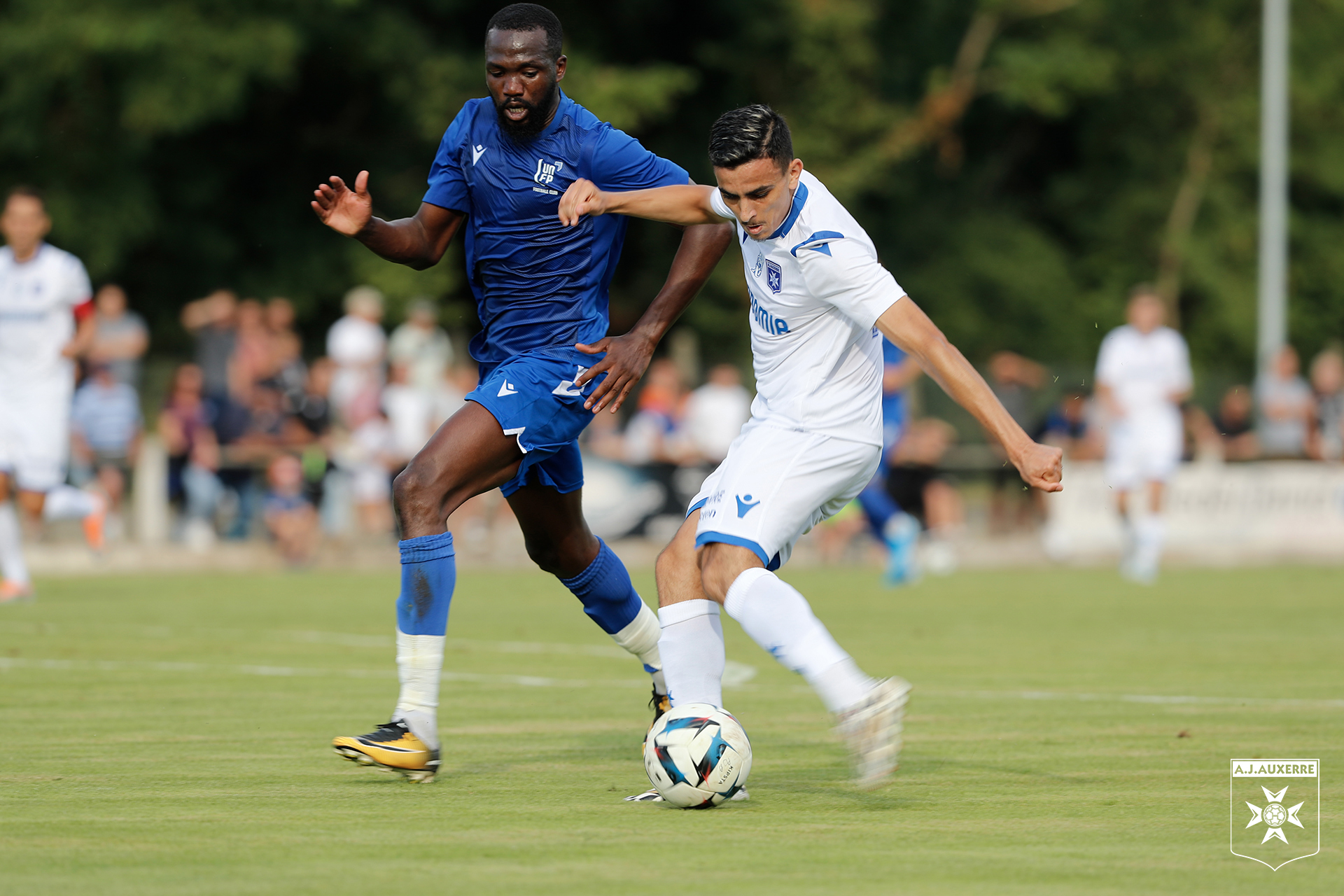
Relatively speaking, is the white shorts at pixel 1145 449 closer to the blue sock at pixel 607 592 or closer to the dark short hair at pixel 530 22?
the blue sock at pixel 607 592

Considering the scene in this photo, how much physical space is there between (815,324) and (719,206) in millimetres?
572

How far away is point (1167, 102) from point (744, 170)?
36.4 meters

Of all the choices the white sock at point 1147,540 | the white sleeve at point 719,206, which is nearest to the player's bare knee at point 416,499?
the white sleeve at point 719,206

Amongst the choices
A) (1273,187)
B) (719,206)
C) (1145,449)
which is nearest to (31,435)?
(719,206)

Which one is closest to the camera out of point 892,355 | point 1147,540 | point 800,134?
point 892,355

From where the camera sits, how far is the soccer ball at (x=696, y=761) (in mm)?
5523

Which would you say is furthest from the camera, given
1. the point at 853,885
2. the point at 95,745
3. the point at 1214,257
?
the point at 1214,257

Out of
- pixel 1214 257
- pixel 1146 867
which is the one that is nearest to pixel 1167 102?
pixel 1214 257

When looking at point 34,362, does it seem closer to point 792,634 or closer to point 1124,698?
point 1124,698

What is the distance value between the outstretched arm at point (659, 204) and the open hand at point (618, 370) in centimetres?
45

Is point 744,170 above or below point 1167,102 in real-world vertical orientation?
below

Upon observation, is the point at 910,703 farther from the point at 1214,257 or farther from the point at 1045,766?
the point at 1214,257

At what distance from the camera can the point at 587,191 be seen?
610 cm

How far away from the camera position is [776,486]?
5762mm
